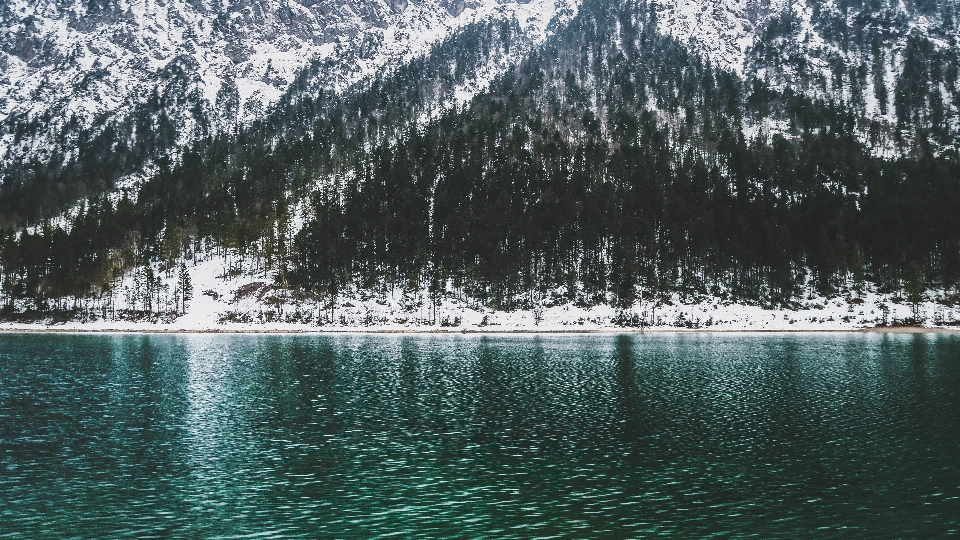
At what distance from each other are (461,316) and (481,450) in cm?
12306

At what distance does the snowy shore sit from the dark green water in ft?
243

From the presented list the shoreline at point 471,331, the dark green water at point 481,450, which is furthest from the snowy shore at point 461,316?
the dark green water at point 481,450

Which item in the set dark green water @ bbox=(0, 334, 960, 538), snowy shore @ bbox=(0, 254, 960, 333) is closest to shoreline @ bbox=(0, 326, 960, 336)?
snowy shore @ bbox=(0, 254, 960, 333)

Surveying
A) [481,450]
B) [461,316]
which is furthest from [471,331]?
[481,450]

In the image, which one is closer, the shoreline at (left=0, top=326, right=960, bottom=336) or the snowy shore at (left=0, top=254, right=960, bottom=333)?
the shoreline at (left=0, top=326, right=960, bottom=336)

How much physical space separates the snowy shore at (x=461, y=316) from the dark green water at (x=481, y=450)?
2914 inches

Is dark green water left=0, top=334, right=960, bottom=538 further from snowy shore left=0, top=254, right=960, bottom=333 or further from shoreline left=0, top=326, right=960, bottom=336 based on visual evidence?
snowy shore left=0, top=254, right=960, bottom=333

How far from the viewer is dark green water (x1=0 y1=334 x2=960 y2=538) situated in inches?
1044

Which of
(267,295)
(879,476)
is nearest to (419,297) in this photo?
(267,295)

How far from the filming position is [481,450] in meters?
39.0

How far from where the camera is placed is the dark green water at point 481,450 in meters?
26.5

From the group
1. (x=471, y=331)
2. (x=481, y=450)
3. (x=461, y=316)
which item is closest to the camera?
(x=481, y=450)

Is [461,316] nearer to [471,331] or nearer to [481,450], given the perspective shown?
[471,331]

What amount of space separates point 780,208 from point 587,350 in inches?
4613
